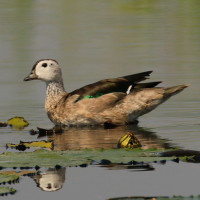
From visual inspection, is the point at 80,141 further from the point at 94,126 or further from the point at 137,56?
the point at 137,56

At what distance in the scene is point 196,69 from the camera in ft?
64.5

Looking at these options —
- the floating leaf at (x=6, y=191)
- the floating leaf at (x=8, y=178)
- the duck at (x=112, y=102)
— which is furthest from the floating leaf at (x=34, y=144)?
the duck at (x=112, y=102)

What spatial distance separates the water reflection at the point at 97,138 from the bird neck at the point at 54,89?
4.03 ft

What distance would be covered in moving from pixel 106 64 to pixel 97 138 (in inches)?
316

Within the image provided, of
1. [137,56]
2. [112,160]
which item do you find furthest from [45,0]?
[112,160]

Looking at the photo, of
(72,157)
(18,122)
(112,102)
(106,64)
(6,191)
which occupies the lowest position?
(6,191)

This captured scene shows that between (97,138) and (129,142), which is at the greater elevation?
(97,138)

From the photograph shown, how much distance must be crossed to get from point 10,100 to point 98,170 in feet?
22.5

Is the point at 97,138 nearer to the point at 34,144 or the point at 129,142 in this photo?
the point at 34,144

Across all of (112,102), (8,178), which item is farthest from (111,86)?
(8,178)

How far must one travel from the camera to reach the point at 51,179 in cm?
966

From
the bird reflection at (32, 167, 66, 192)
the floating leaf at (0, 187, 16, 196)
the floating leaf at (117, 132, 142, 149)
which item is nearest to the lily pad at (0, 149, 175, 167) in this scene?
the bird reflection at (32, 167, 66, 192)

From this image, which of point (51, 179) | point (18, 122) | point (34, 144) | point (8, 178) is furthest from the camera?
point (18, 122)

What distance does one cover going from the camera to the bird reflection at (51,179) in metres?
9.38
